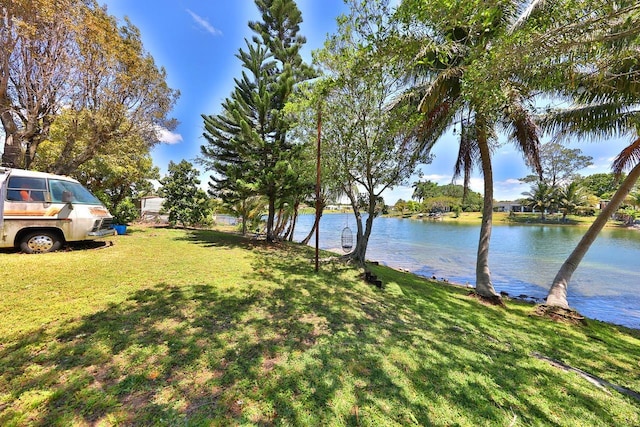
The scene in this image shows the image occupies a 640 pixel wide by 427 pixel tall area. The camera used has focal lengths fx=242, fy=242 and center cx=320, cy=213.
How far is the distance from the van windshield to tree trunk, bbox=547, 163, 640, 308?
11729 mm

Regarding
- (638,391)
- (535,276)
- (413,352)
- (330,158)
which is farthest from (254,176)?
(535,276)

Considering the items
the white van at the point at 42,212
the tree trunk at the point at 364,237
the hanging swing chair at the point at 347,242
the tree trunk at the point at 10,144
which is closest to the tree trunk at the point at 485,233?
the tree trunk at the point at 364,237

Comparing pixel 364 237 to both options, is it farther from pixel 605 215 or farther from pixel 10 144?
pixel 10 144

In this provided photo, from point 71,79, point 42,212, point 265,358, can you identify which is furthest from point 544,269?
point 71,79

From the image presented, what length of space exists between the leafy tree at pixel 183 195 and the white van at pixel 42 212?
32.1ft

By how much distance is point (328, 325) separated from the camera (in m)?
3.44

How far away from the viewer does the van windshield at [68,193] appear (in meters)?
5.69

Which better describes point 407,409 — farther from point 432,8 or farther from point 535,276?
point 535,276

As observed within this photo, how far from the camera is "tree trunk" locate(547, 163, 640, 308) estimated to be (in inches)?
219

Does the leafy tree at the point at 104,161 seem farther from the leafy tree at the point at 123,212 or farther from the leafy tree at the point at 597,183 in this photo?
the leafy tree at the point at 597,183

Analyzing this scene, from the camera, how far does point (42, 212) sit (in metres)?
5.46

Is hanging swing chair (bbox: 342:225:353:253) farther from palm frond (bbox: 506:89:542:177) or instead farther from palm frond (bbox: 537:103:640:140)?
palm frond (bbox: 537:103:640:140)

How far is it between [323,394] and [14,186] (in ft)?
25.3

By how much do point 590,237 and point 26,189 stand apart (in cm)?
1331
